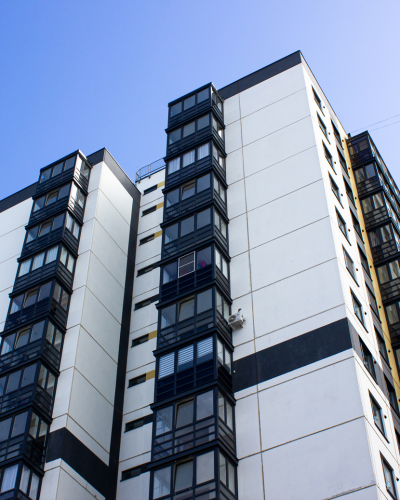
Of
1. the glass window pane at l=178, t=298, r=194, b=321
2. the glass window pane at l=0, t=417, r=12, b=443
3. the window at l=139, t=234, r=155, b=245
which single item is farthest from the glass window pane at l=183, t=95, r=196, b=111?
the glass window pane at l=0, t=417, r=12, b=443

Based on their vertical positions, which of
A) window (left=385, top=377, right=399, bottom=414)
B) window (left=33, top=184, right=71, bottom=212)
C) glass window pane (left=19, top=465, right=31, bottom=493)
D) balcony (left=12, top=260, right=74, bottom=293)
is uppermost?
window (left=33, top=184, right=71, bottom=212)

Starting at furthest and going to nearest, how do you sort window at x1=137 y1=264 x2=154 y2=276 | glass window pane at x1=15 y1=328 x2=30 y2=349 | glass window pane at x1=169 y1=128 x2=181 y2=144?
glass window pane at x1=169 y1=128 x2=181 y2=144
window at x1=137 y1=264 x2=154 y2=276
glass window pane at x1=15 y1=328 x2=30 y2=349

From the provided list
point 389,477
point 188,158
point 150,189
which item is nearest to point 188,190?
point 188,158

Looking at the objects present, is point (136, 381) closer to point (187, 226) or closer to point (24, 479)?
point (24, 479)

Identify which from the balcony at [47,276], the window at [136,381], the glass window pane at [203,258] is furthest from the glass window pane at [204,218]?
the window at [136,381]

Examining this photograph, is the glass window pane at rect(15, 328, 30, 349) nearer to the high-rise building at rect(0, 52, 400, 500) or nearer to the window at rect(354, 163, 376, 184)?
the high-rise building at rect(0, 52, 400, 500)

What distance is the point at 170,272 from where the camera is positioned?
132 ft

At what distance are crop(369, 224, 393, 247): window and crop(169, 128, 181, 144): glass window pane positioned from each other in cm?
1637

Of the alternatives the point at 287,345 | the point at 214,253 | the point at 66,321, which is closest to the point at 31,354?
the point at 66,321

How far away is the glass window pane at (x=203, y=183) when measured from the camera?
44.2m

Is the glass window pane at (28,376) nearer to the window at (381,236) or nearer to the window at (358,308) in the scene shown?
the window at (358,308)

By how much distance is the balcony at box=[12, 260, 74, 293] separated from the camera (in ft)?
139

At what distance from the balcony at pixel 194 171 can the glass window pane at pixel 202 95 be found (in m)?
7.44

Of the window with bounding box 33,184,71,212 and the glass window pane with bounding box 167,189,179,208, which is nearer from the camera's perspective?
the glass window pane with bounding box 167,189,179,208
